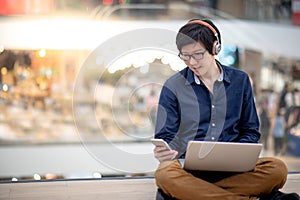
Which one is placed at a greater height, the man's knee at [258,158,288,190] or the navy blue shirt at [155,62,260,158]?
the navy blue shirt at [155,62,260,158]

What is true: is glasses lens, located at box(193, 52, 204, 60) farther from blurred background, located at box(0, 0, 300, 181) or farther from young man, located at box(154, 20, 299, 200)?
blurred background, located at box(0, 0, 300, 181)

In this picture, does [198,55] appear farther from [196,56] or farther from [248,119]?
[248,119]

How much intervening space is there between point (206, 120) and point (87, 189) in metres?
0.70

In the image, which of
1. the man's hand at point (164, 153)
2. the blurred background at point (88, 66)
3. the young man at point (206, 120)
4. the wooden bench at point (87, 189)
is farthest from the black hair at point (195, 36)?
the blurred background at point (88, 66)

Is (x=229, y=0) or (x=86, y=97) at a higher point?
(x=229, y=0)

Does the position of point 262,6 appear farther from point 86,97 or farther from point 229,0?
point 86,97

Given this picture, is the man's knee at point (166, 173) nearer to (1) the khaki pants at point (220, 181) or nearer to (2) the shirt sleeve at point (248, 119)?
(1) the khaki pants at point (220, 181)

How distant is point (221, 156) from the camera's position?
1976 millimetres

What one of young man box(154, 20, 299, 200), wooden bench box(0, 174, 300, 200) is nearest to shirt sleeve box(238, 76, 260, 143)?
young man box(154, 20, 299, 200)

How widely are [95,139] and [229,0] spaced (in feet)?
6.37

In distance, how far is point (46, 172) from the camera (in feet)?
16.1

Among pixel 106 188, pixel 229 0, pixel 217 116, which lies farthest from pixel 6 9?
pixel 217 116

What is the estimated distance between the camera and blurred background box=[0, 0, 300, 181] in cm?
418

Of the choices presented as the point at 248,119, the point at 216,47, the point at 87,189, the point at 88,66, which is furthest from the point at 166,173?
the point at 88,66
